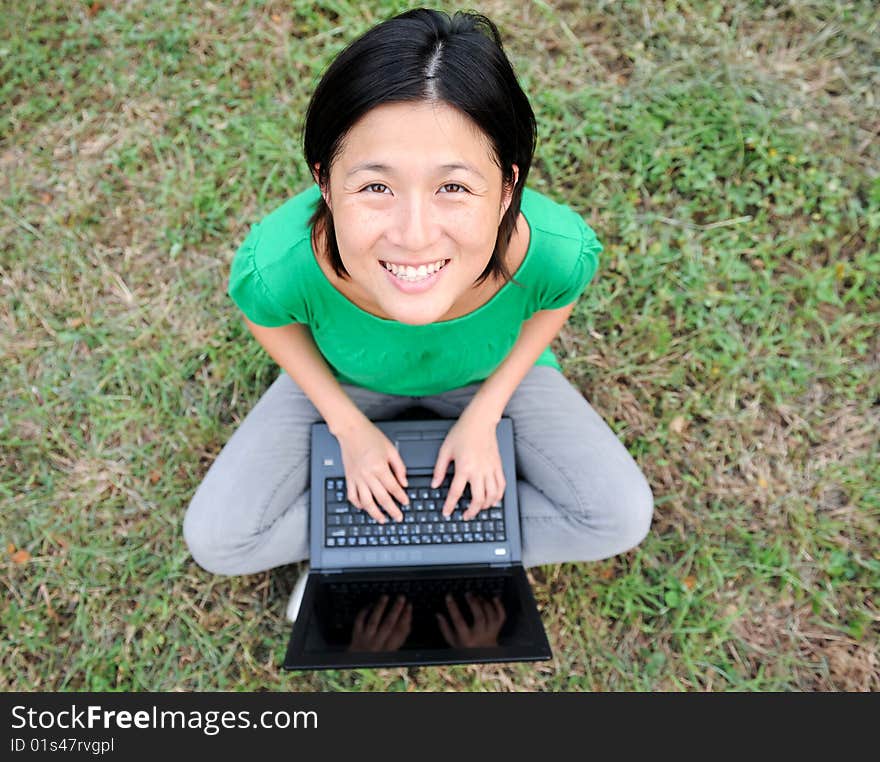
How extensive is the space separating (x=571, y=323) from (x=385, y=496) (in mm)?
940

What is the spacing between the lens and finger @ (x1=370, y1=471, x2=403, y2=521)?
1.88 meters

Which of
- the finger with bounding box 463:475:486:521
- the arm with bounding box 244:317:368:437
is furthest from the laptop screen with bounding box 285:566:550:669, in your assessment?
the arm with bounding box 244:317:368:437

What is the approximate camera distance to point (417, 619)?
175 centimetres

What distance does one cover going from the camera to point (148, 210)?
8.30 ft

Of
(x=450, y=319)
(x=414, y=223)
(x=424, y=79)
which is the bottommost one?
(x=450, y=319)

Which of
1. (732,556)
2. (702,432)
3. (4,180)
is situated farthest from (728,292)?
(4,180)

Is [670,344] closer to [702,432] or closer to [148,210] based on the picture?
[702,432]

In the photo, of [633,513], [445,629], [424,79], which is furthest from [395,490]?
[424,79]

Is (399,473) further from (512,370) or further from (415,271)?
(415,271)

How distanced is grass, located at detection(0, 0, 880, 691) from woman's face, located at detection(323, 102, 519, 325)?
1225mm

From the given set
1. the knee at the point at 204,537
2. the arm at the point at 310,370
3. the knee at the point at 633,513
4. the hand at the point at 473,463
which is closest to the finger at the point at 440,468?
the hand at the point at 473,463

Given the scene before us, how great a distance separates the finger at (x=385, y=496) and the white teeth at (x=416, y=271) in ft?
2.44

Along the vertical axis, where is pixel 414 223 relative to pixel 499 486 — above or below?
above
